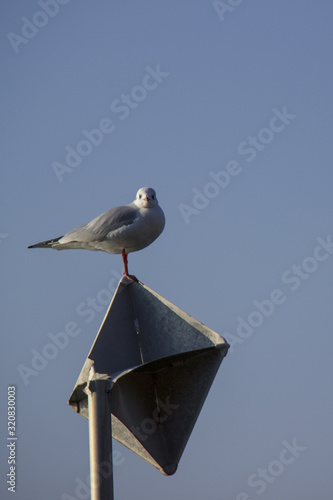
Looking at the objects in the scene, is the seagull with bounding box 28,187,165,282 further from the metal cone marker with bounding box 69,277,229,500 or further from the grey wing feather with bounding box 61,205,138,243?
the metal cone marker with bounding box 69,277,229,500

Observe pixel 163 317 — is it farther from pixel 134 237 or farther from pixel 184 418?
pixel 134 237

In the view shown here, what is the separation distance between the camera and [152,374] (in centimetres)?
506

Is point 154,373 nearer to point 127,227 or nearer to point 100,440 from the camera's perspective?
point 100,440

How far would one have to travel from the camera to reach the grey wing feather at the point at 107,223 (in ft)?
25.7

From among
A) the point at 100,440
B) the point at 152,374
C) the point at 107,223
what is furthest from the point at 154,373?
the point at 107,223

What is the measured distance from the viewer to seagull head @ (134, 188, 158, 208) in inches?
318

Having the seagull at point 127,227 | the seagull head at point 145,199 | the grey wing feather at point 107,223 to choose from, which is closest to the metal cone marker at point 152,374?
the seagull at point 127,227

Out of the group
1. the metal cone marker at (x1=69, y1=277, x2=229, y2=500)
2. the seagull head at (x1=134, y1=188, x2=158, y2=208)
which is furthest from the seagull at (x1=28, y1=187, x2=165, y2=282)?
the metal cone marker at (x1=69, y1=277, x2=229, y2=500)

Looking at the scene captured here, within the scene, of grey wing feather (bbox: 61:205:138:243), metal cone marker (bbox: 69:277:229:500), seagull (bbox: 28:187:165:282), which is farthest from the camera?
grey wing feather (bbox: 61:205:138:243)

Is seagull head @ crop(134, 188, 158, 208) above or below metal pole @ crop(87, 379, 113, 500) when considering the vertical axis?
above

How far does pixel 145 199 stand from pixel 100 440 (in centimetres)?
402

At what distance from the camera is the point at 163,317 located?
5.10 meters

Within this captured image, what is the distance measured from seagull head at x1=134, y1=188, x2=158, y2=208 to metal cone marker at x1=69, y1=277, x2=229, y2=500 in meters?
3.01

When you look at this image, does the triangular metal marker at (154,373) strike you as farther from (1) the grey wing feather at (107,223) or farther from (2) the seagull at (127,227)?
(1) the grey wing feather at (107,223)
